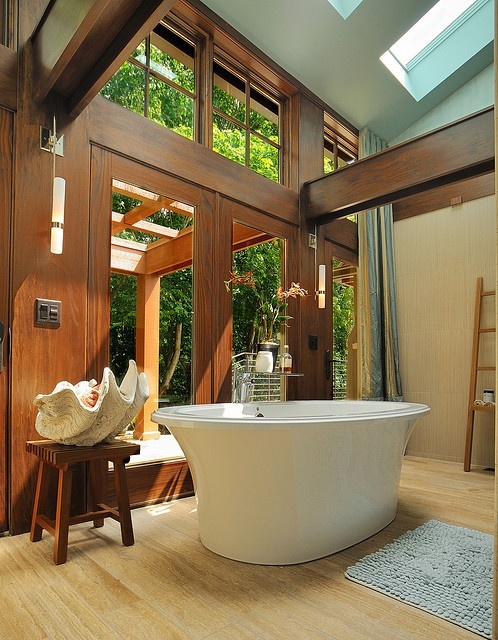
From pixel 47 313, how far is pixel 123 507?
1.00 meters

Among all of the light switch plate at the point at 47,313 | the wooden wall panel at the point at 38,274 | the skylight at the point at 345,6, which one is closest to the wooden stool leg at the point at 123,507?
the wooden wall panel at the point at 38,274

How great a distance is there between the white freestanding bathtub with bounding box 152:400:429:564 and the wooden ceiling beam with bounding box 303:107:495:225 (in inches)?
76.0

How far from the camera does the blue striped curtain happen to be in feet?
14.4

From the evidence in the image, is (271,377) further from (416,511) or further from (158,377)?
(416,511)

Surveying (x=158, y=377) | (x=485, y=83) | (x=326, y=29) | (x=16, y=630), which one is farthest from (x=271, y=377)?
(x=485, y=83)

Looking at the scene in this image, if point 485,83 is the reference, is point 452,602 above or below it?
below

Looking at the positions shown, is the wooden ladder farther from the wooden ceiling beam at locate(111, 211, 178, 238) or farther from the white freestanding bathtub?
the wooden ceiling beam at locate(111, 211, 178, 238)

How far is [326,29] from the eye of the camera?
373 centimetres

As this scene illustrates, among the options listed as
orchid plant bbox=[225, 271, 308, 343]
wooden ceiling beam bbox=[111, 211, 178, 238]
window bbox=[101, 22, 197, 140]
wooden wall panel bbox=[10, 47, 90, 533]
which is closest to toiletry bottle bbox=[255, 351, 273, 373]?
orchid plant bbox=[225, 271, 308, 343]

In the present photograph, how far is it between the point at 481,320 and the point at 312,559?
2950 mm

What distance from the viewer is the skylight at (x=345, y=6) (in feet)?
11.7

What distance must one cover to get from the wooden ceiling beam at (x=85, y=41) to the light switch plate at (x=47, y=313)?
995mm

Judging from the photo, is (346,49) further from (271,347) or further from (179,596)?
(179,596)

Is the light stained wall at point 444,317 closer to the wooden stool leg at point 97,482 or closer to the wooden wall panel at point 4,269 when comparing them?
the wooden stool leg at point 97,482
